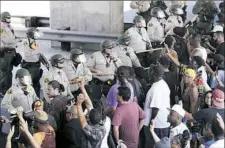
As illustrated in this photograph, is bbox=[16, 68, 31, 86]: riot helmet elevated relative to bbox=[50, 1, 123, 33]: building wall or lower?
lower

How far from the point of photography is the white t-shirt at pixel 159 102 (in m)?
7.16

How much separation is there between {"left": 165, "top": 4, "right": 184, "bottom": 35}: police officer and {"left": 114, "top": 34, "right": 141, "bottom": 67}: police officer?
182cm

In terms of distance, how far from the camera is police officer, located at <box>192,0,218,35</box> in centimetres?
1176

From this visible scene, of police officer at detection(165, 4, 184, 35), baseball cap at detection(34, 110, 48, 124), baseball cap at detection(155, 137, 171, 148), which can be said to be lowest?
baseball cap at detection(155, 137, 171, 148)

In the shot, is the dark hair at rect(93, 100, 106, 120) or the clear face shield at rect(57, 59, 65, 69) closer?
the dark hair at rect(93, 100, 106, 120)

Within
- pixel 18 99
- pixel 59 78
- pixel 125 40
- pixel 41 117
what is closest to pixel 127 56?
pixel 125 40

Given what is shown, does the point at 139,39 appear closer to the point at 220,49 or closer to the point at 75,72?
the point at 220,49

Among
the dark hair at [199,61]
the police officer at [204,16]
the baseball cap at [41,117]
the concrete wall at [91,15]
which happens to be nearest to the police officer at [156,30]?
the police officer at [204,16]

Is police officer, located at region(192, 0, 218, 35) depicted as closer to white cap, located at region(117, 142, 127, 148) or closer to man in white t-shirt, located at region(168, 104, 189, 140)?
man in white t-shirt, located at region(168, 104, 189, 140)

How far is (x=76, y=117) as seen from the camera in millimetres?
6410

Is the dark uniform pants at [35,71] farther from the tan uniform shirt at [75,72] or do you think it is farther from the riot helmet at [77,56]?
the riot helmet at [77,56]

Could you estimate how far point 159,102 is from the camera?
282 inches

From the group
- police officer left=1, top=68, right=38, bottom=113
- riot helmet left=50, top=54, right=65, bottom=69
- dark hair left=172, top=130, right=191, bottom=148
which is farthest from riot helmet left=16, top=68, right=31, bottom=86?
dark hair left=172, top=130, right=191, bottom=148

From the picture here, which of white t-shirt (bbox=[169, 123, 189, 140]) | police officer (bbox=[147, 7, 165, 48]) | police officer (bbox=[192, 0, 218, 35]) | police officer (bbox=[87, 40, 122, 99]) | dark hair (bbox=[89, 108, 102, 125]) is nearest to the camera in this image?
dark hair (bbox=[89, 108, 102, 125])
